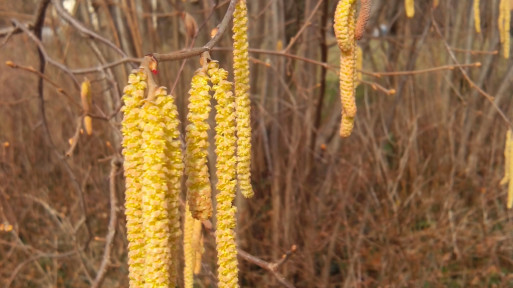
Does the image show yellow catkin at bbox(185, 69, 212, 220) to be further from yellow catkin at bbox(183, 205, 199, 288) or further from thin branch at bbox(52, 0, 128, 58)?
thin branch at bbox(52, 0, 128, 58)

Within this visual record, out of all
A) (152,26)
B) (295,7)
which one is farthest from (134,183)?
(295,7)

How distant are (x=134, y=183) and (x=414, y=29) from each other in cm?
389

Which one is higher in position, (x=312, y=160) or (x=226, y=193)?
(x=226, y=193)

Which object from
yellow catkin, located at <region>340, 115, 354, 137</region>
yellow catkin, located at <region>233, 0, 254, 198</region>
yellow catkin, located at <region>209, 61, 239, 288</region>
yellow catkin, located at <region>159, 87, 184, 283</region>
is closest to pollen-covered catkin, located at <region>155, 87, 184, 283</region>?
yellow catkin, located at <region>159, 87, 184, 283</region>

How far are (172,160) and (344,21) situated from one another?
0.59 metres

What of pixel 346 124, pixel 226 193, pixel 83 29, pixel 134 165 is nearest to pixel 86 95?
pixel 83 29

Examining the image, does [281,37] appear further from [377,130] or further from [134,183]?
[134,183]

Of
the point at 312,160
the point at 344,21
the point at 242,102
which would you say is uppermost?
the point at 344,21

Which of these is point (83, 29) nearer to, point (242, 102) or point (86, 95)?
point (86, 95)

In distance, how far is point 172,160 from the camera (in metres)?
0.74

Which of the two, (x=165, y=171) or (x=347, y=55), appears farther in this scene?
(x=347, y=55)

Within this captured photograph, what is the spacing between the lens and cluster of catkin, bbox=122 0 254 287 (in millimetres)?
711

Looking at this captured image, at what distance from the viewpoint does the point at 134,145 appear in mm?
734

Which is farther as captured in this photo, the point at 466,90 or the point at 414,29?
the point at 466,90
